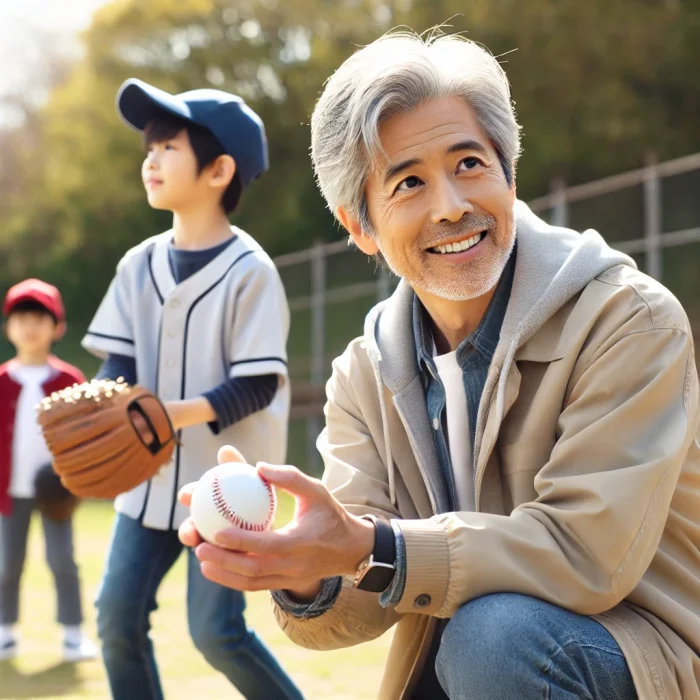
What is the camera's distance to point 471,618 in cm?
212

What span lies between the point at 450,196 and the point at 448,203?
2cm

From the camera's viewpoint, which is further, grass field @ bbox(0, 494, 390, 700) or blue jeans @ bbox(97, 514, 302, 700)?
grass field @ bbox(0, 494, 390, 700)

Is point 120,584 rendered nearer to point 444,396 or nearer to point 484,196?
point 444,396

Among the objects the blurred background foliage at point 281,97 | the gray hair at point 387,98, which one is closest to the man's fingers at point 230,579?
the gray hair at point 387,98

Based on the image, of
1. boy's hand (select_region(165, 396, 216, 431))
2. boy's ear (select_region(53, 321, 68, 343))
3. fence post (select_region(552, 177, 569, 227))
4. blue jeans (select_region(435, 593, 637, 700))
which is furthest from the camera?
fence post (select_region(552, 177, 569, 227))

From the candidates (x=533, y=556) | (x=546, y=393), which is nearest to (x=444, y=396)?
(x=546, y=393)

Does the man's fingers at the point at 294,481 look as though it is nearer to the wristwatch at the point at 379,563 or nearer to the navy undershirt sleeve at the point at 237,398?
the wristwatch at the point at 379,563

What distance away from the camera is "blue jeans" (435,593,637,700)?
2.03 m

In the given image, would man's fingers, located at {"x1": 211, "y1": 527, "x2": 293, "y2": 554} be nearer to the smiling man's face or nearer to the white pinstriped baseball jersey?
the smiling man's face

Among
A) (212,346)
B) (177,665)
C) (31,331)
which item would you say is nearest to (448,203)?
(212,346)

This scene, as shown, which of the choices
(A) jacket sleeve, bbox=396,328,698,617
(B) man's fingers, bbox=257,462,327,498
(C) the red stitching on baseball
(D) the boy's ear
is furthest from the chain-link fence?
(B) man's fingers, bbox=257,462,327,498

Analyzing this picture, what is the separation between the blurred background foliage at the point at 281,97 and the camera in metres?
20.4

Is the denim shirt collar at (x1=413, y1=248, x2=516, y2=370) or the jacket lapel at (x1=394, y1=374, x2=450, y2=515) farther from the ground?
the denim shirt collar at (x1=413, y1=248, x2=516, y2=370)

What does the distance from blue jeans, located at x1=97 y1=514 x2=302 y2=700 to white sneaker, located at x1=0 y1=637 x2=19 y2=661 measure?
199 centimetres
